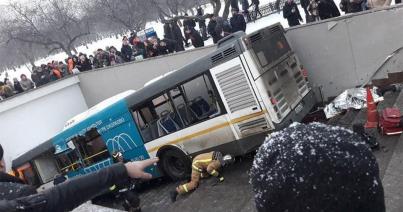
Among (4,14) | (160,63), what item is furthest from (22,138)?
(4,14)

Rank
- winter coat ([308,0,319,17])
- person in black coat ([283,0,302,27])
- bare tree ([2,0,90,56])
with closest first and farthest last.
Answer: winter coat ([308,0,319,17]), person in black coat ([283,0,302,27]), bare tree ([2,0,90,56])

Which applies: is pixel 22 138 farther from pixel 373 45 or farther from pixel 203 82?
pixel 373 45

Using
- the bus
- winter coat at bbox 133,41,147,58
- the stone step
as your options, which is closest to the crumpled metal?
the bus

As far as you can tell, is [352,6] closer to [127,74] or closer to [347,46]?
[347,46]

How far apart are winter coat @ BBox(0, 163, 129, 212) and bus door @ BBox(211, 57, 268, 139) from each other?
687 cm

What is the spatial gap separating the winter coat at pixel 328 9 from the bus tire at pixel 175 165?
583 centimetres

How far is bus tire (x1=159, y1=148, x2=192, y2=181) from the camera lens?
1120 centimetres

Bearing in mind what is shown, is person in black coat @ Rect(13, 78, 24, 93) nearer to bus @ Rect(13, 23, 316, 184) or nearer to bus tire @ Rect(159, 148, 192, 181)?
bus @ Rect(13, 23, 316, 184)

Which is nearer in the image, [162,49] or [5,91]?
[162,49]

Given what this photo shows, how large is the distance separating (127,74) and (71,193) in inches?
640

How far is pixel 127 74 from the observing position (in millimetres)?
18719

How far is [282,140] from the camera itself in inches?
64.6

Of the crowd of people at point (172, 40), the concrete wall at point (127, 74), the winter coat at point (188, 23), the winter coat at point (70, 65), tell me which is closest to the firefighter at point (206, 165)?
the concrete wall at point (127, 74)

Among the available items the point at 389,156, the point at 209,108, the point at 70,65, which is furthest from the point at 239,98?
the point at 70,65
